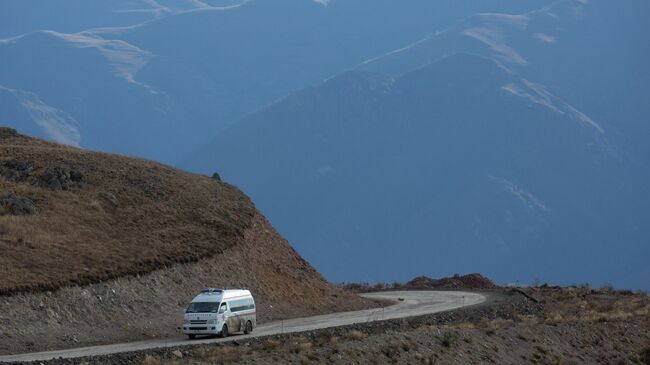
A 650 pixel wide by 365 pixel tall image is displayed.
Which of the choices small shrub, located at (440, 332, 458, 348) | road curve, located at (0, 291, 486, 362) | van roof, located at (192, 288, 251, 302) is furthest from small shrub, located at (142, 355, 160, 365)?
small shrub, located at (440, 332, 458, 348)

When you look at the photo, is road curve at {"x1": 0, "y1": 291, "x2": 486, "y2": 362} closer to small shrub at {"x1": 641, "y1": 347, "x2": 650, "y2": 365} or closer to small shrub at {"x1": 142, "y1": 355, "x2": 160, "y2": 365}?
small shrub at {"x1": 142, "y1": 355, "x2": 160, "y2": 365}

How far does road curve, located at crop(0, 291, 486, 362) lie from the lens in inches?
1425

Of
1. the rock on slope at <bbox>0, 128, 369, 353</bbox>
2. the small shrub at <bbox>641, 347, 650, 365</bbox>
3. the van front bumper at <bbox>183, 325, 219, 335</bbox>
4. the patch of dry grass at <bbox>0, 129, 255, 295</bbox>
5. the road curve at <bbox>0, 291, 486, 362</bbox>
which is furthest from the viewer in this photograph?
the patch of dry grass at <bbox>0, 129, 255, 295</bbox>

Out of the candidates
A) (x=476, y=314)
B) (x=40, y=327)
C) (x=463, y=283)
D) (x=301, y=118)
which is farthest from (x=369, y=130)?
(x=40, y=327)

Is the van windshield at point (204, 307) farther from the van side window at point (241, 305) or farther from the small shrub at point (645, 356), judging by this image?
the small shrub at point (645, 356)

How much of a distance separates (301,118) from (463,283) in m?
112

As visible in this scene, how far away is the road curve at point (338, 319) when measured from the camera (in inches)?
1425

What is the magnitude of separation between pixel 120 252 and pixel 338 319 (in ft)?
35.8

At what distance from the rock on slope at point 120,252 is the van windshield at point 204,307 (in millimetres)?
2854

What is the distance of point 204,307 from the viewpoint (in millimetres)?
41438

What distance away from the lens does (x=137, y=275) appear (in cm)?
4778

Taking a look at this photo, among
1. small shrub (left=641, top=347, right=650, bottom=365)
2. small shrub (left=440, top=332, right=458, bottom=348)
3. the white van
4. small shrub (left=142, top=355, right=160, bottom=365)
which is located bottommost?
small shrub (left=142, top=355, right=160, bottom=365)

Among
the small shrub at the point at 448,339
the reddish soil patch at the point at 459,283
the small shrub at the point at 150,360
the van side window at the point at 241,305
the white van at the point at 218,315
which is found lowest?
the small shrub at the point at 150,360


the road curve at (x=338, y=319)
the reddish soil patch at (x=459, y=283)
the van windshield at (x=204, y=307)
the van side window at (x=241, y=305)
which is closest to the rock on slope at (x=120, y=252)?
the road curve at (x=338, y=319)
